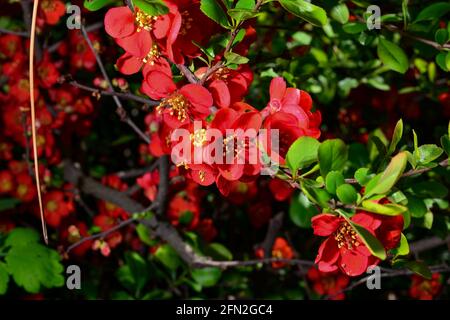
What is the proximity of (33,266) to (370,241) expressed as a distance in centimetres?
77

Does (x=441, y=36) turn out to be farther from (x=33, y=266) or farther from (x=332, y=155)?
(x=33, y=266)

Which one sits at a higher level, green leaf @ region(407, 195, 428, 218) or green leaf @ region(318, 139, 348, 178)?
green leaf @ region(318, 139, 348, 178)

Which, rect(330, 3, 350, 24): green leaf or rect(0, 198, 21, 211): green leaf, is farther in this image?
rect(0, 198, 21, 211): green leaf

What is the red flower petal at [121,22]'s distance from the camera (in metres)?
0.70

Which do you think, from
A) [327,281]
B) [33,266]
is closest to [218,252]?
[327,281]

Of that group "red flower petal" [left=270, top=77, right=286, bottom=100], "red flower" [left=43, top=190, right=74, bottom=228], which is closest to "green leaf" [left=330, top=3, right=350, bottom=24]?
"red flower petal" [left=270, top=77, right=286, bottom=100]

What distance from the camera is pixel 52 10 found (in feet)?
4.22

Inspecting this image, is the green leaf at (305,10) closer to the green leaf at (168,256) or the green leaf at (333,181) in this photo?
the green leaf at (333,181)

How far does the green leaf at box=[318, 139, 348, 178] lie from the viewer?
62cm

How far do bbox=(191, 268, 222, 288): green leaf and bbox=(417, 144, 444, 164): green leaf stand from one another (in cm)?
66

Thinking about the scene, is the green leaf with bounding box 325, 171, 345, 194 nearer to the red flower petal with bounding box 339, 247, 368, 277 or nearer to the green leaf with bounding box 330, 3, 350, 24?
the red flower petal with bounding box 339, 247, 368, 277

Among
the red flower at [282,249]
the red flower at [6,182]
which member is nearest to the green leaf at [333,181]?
the red flower at [282,249]

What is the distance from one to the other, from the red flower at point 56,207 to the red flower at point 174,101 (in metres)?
0.73

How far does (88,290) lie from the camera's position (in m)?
1.25
